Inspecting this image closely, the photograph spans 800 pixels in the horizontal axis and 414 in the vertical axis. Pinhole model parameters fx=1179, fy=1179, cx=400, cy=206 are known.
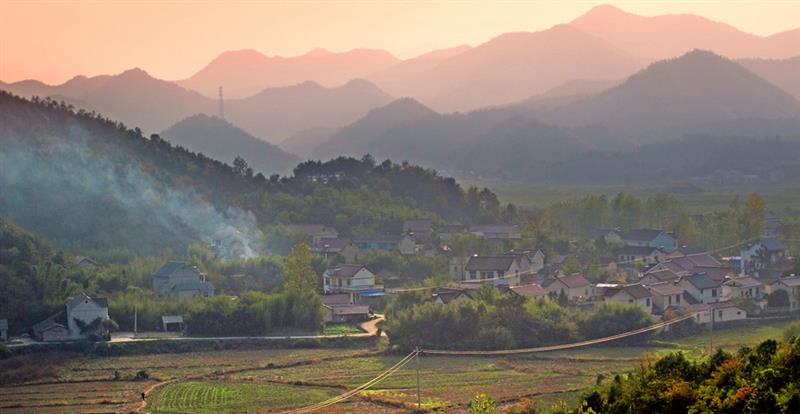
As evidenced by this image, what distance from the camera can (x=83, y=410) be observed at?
15531mm

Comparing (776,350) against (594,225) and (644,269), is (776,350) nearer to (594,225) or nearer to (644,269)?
(644,269)

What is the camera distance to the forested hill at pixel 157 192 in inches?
1185

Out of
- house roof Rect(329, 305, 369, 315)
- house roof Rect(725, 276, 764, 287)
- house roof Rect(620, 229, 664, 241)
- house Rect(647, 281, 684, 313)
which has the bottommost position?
house roof Rect(329, 305, 369, 315)

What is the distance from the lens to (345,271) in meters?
25.7

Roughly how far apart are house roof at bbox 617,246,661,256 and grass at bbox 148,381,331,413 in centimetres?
1322

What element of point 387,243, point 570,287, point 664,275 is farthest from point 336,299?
point 387,243

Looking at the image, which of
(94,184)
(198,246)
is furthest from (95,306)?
(94,184)

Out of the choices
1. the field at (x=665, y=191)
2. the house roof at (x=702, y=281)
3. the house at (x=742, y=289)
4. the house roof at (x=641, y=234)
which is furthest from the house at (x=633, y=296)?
the field at (x=665, y=191)

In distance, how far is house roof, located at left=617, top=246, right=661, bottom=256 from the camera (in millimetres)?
27969

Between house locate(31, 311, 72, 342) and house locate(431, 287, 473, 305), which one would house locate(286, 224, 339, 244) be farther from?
house locate(31, 311, 72, 342)

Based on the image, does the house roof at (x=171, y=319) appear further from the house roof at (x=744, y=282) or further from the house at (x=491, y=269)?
the house roof at (x=744, y=282)

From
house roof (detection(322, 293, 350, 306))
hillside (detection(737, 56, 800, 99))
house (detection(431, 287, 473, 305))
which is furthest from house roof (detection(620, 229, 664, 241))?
hillside (detection(737, 56, 800, 99))

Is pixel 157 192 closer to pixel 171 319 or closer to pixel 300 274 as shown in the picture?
pixel 300 274

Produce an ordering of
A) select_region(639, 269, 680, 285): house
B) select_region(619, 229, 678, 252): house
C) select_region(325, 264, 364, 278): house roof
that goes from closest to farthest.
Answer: select_region(639, 269, 680, 285): house → select_region(325, 264, 364, 278): house roof → select_region(619, 229, 678, 252): house
